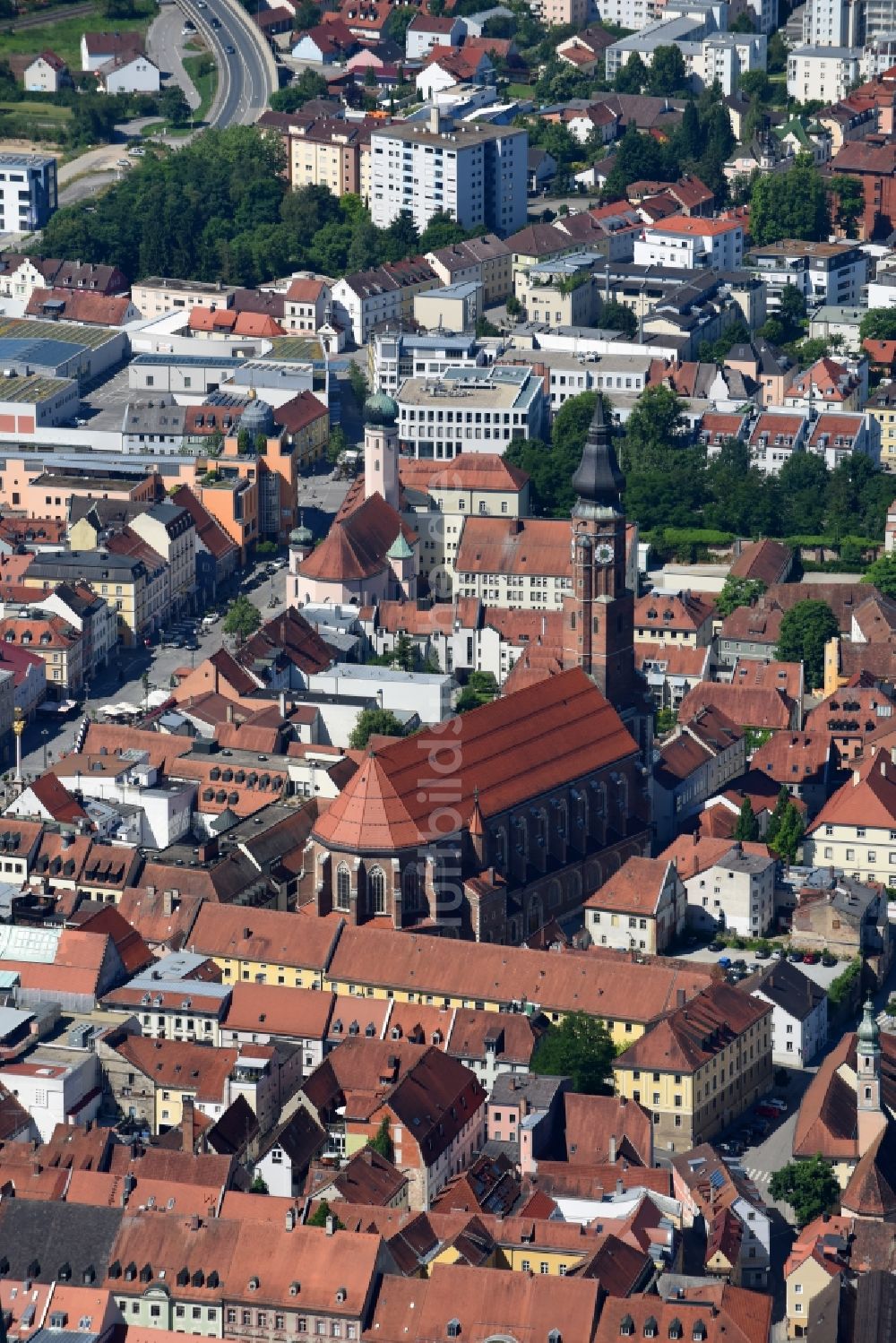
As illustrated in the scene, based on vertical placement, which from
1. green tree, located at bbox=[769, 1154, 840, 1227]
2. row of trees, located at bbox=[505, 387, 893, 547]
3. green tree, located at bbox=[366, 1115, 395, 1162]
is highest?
green tree, located at bbox=[366, 1115, 395, 1162]

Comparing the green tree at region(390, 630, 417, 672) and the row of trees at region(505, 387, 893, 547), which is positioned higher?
the green tree at region(390, 630, 417, 672)

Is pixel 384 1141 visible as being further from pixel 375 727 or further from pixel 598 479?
pixel 375 727

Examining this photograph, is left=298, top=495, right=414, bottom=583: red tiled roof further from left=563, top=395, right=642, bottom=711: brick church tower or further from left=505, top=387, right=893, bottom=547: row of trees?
left=563, top=395, right=642, bottom=711: brick church tower

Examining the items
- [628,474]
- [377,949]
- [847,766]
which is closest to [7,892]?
[377,949]

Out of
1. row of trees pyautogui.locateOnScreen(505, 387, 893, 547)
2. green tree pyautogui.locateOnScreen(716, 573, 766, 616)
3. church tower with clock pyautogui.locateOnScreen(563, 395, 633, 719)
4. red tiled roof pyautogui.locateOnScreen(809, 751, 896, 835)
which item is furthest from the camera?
row of trees pyautogui.locateOnScreen(505, 387, 893, 547)

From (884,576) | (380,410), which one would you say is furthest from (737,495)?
(380,410)

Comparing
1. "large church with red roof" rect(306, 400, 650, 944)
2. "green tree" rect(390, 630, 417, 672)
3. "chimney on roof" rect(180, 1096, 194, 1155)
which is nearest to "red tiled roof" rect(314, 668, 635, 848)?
"large church with red roof" rect(306, 400, 650, 944)

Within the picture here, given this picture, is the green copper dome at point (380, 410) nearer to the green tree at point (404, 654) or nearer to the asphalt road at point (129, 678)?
the asphalt road at point (129, 678)
